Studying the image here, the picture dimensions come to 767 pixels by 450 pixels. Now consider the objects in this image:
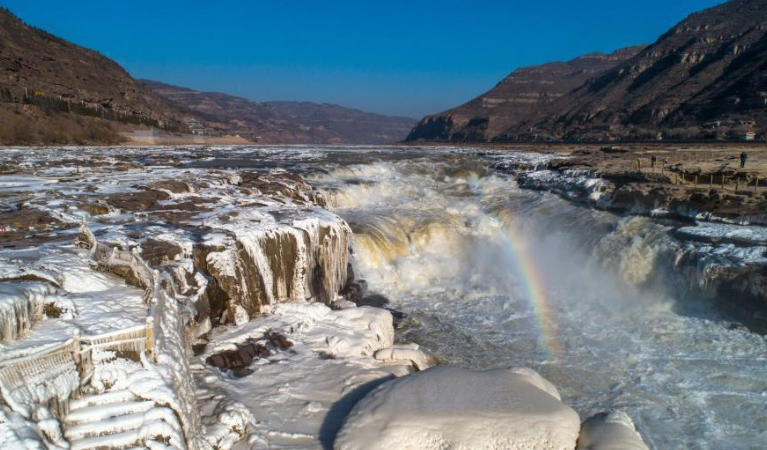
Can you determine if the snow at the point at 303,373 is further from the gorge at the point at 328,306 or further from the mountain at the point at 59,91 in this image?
the mountain at the point at 59,91

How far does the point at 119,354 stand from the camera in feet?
14.5

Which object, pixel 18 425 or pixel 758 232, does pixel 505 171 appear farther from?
pixel 18 425

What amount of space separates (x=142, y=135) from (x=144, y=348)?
65914mm

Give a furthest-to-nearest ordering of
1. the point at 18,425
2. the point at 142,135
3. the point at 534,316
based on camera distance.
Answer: the point at 142,135, the point at 534,316, the point at 18,425

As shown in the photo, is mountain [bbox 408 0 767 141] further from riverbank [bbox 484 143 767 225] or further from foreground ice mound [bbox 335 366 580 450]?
foreground ice mound [bbox 335 366 580 450]

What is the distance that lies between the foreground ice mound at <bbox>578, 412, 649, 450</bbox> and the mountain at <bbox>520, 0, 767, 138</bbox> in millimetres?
59498

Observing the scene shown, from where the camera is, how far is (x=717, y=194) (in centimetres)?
1512

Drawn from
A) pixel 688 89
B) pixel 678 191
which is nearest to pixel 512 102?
pixel 688 89

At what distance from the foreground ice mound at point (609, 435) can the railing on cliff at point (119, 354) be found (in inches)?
175

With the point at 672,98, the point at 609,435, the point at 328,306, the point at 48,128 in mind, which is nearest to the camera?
the point at 609,435

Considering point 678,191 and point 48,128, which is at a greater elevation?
point 48,128

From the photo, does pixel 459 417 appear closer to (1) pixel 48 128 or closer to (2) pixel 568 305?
(2) pixel 568 305

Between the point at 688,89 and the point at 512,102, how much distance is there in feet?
233

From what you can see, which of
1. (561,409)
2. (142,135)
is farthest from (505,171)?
(142,135)
